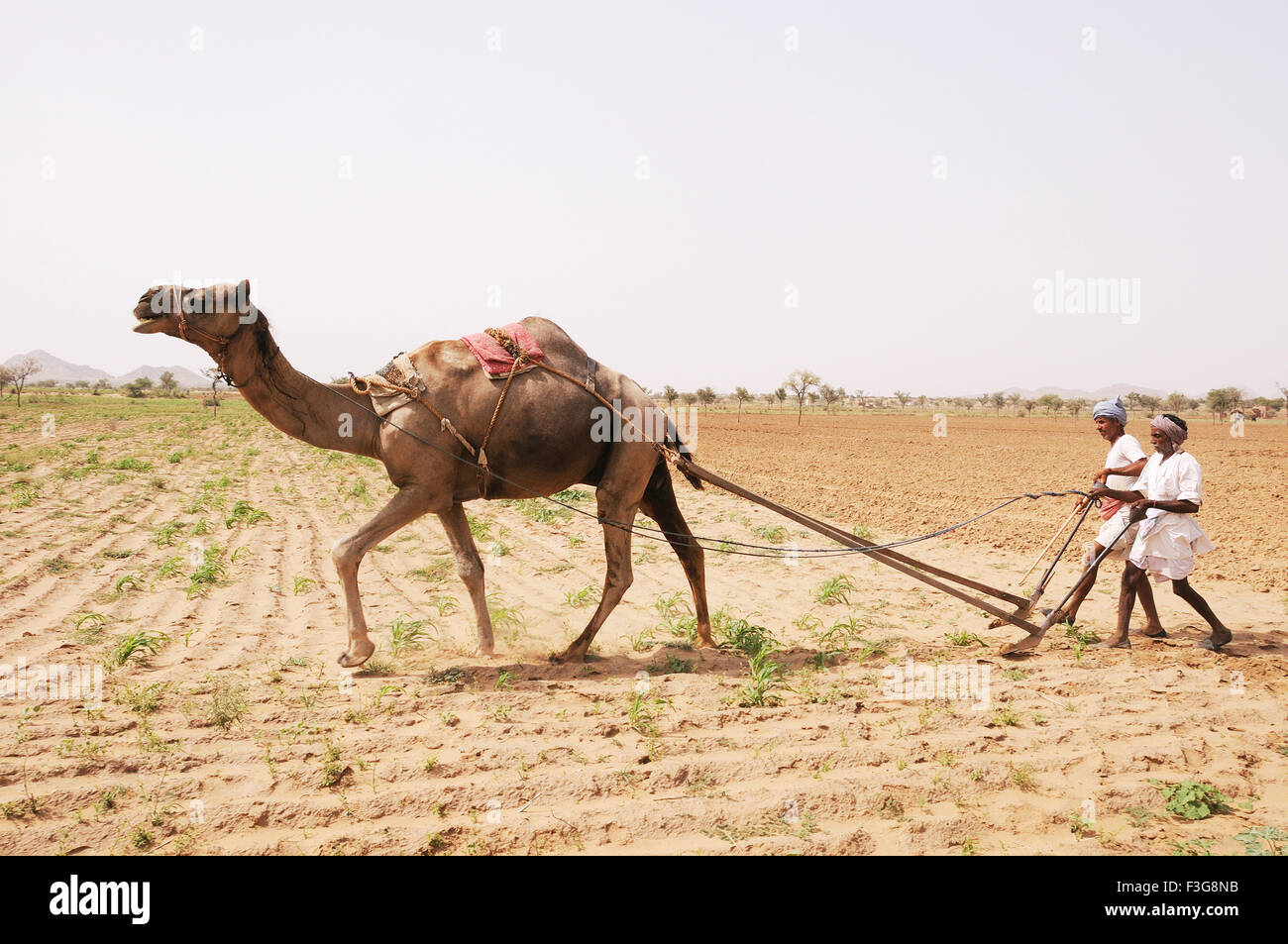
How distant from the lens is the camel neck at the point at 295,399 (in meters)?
5.71

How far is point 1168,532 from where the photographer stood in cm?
688

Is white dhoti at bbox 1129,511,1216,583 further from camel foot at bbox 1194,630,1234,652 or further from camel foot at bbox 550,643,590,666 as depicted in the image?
camel foot at bbox 550,643,590,666

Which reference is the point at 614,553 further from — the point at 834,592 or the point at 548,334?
the point at 834,592

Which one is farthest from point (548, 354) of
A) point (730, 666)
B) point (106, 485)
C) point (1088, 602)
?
A: point (106, 485)

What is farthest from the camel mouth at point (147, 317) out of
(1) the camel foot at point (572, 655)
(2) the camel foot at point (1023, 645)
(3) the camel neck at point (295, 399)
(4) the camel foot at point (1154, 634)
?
(4) the camel foot at point (1154, 634)

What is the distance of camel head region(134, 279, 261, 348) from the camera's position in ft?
17.3

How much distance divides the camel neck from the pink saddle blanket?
96 cm

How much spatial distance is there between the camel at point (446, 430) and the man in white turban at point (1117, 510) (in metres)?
3.57

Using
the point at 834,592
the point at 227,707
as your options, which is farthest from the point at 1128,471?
the point at 227,707

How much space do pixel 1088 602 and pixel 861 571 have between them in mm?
2540
